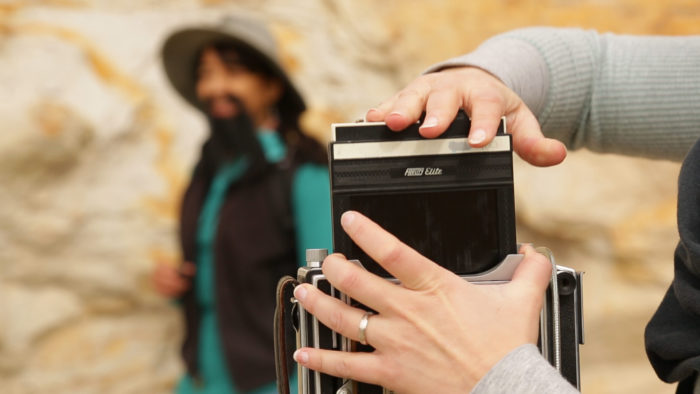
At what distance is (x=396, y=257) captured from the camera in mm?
499

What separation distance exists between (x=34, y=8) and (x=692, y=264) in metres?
2.24

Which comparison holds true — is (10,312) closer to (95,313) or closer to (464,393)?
(95,313)

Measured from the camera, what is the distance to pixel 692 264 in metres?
0.56

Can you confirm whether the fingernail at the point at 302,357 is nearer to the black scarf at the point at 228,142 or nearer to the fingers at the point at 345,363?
the fingers at the point at 345,363

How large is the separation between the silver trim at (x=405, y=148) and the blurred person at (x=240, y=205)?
93 cm

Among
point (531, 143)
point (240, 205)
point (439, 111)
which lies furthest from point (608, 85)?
point (240, 205)

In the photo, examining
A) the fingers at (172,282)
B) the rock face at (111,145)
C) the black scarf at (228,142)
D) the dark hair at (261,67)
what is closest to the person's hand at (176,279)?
the fingers at (172,282)

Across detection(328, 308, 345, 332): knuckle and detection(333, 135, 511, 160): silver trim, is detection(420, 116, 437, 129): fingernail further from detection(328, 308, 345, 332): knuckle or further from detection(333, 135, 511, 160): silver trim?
detection(328, 308, 345, 332): knuckle

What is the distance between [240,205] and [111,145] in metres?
0.84

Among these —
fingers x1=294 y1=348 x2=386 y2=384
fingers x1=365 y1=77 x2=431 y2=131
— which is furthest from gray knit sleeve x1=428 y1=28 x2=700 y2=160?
fingers x1=294 y1=348 x2=386 y2=384

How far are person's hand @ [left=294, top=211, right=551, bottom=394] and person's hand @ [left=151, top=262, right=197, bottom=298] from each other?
1180mm

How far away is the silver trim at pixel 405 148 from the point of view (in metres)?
0.54

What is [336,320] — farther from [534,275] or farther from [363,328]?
[534,275]

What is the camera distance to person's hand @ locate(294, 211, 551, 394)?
490mm
